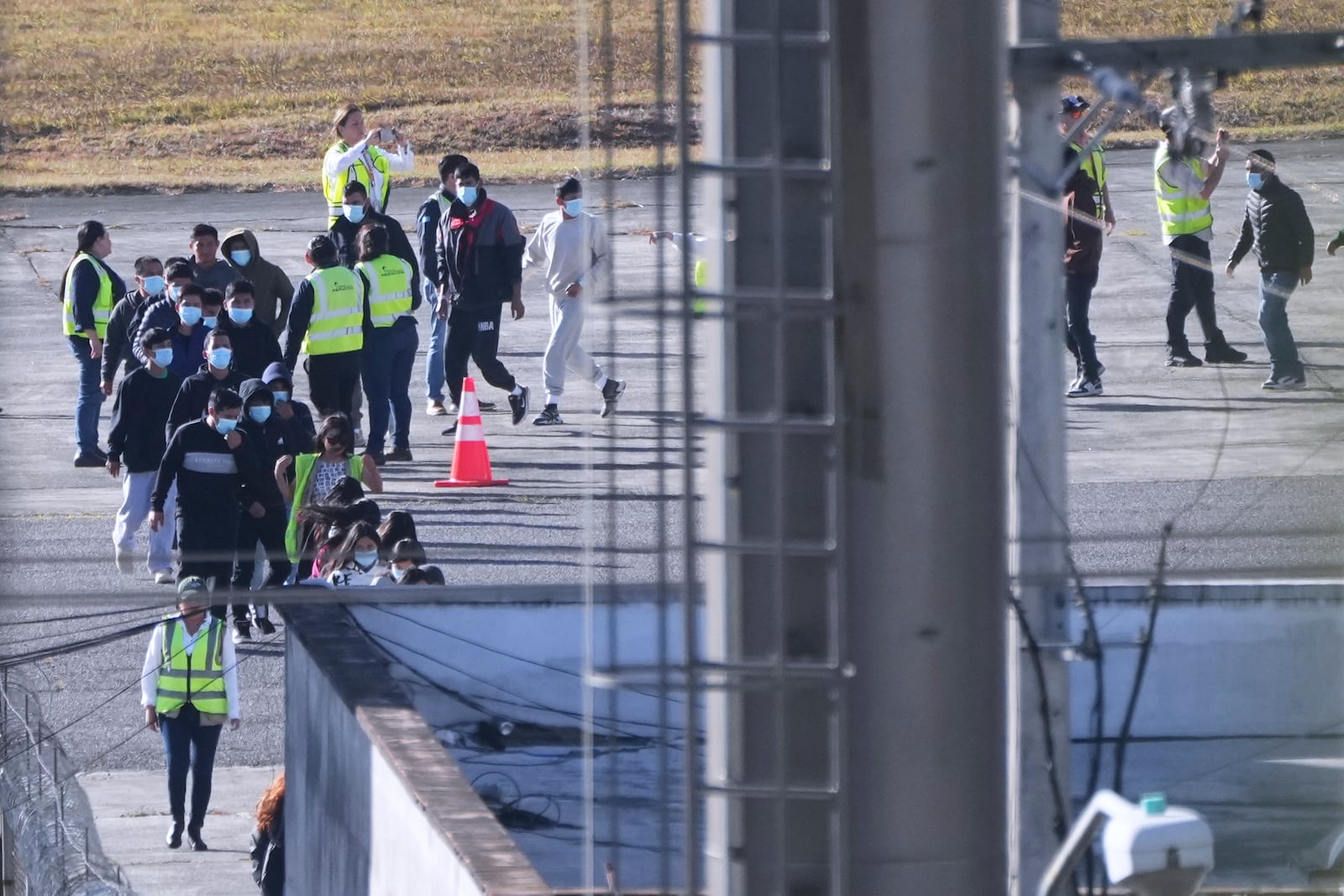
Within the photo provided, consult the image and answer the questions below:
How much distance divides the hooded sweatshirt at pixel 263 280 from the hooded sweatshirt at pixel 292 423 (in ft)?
4.51

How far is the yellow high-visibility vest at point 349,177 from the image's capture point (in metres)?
15.1

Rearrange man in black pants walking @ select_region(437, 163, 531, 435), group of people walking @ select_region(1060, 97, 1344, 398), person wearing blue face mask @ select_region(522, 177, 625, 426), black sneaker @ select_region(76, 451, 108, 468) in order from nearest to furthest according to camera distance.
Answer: man in black pants walking @ select_region(437, 163, 531, 435) < person wearing blue face mask @ select_region(522, 177, 625, 426) < group of people walking @ select_region(1060, 97, 1344, 398) < black sneaker @ select_region(76, 451, 108, 468)

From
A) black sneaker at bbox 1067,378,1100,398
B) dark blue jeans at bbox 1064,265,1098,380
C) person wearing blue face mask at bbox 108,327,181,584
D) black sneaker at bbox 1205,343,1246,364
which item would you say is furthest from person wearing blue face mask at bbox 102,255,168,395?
black sneaker at bbox 1205,343,1246,364

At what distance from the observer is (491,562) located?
13.1 m

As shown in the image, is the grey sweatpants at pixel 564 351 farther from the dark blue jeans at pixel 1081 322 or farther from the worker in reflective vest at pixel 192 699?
the worker in reflective vest at pixel 192 699

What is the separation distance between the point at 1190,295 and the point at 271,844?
30.3ft

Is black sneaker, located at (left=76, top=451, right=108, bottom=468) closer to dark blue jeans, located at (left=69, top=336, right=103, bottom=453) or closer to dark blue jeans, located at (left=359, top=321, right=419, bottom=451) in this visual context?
dark blue jeans, located at (left=69, top=336, right=103, bottom=453)

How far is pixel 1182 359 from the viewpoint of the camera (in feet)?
57.2

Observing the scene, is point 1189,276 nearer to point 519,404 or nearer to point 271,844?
point 519,404

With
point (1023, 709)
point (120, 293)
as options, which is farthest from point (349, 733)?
point (120, 293)

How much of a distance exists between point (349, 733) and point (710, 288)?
267 inches

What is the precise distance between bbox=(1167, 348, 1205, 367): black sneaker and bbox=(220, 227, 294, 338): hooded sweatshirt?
7.52m

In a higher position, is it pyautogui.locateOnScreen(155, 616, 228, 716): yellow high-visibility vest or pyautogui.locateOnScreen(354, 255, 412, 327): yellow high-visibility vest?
pyautogui.locateOnScreen(354, 255, 412, 327): yellow high-visibility vest

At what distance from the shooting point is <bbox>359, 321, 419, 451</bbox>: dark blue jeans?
13.9 m
